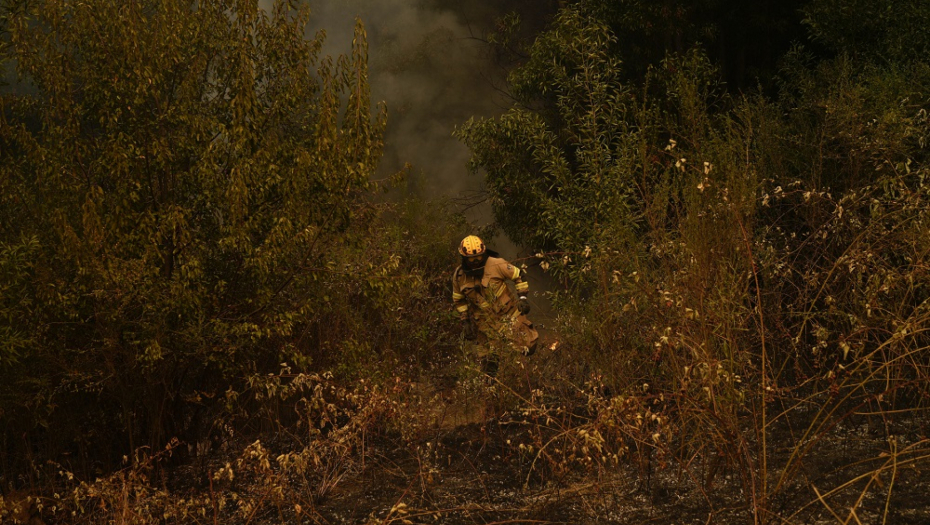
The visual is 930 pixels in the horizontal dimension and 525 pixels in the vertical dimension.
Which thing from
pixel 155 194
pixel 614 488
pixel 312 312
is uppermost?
pixel 155 194

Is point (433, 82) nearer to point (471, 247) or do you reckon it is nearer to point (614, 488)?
point (471, 247)

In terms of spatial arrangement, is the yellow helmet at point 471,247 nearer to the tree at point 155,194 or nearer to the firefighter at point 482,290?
the firefighter at point 482,290

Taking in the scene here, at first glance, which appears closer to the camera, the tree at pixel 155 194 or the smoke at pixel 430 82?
the tree at pixel 155 194

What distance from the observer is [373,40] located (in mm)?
20406

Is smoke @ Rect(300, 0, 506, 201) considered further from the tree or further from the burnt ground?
the burnt ground

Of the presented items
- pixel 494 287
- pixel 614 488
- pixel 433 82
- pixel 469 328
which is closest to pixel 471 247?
pixel 494 287

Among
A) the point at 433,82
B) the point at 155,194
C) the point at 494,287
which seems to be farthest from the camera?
the point at 433,82

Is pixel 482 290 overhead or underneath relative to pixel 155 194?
underneath

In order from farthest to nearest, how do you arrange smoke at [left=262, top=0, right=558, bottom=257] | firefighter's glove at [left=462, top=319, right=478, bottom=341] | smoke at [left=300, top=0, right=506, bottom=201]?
smoke at [left=300, top=0, right=506, bottom=201]
smoke at [left=262, top=0, right=558, bottom=257]
firefighter's glove at [left=462, top=319, right=478, bottom=341]

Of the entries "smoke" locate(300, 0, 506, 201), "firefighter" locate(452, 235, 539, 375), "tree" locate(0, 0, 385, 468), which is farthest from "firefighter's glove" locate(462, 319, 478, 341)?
"smoke" locate(300, 0, 506, 201)

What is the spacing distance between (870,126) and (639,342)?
2.77 meters

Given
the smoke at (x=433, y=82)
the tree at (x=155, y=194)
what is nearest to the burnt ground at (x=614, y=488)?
the tree at (x=155, y=194)

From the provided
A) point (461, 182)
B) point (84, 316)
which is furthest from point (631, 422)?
point (461, 182)

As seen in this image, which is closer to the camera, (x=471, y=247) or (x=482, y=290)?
(x=471, y=247)
